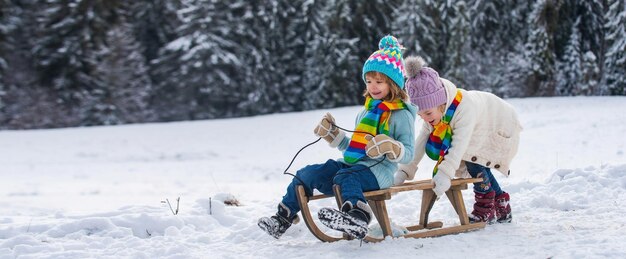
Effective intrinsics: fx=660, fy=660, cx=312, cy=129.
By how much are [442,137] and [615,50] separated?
22.2 metres

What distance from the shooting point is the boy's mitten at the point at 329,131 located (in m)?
4.80

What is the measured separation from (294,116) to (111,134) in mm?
6623

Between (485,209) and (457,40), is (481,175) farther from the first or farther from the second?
(457,40)

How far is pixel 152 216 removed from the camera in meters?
5.15

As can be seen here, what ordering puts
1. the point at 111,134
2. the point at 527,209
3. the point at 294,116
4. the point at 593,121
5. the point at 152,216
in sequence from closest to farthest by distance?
the point at 152,216 < the point at 527,209 < the point at 593,121 < the point at 111,134 < the point at 294,116

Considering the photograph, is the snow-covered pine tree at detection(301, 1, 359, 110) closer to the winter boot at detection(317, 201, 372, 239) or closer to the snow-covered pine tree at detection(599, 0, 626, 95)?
the snow-covered pine tree at detection(599, 0, 626, 95)

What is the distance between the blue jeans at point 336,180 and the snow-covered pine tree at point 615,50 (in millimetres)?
22349

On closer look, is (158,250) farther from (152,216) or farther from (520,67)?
(520,67)

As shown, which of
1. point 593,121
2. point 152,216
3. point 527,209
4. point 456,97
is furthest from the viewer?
point 593,121

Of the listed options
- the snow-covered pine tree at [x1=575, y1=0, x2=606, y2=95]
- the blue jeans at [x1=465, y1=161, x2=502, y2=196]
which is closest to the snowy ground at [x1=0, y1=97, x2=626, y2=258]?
the blue jeans at [x1=465, y1=161, x2=502, y2=196]

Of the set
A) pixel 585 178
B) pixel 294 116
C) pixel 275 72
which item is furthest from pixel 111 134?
pixel 585 178

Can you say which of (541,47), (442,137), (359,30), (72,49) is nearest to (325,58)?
(359,30)

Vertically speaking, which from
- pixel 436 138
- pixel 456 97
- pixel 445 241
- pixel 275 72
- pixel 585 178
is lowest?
pixel 275 72

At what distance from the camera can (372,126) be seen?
15.1 feet
